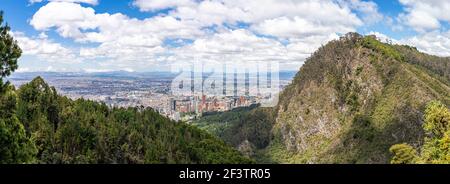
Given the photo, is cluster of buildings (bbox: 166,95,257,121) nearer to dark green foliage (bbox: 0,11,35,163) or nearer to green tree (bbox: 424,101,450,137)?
green tree (bbox: 424,101,450,137)

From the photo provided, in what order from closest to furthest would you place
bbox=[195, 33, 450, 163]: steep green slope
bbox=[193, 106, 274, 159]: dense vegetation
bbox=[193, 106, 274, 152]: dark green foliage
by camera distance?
bbox=[195, 33, 450, 163]: steep green slope < bbox=[193, 106, 274, 159]: dense vegetation < bbox=[193, 106, 274, 152]: dark green foliage

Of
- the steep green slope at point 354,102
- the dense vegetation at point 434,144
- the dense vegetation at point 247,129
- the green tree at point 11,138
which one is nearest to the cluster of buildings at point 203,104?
the dense vegetation at point 247,129

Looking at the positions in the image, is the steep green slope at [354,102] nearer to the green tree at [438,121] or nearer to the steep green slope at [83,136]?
the green tree at [438,121]

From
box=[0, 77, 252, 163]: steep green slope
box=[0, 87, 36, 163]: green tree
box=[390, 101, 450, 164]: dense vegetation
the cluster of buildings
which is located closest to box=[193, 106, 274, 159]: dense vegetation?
the cluster of buildings

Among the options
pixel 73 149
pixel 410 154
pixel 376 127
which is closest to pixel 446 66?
pixel 376 127

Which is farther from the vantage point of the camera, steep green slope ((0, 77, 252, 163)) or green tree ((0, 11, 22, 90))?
steep green slope ((0, 77, 252, 163))

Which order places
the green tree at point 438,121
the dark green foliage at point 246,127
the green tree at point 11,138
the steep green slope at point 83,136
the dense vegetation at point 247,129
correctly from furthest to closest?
the dark green foliage at point 246,127 < the dense vegetation at point 247,129 < the green tree at point 438,121 < the steep green slope at point 83,136 < the green tree at point 11,138
